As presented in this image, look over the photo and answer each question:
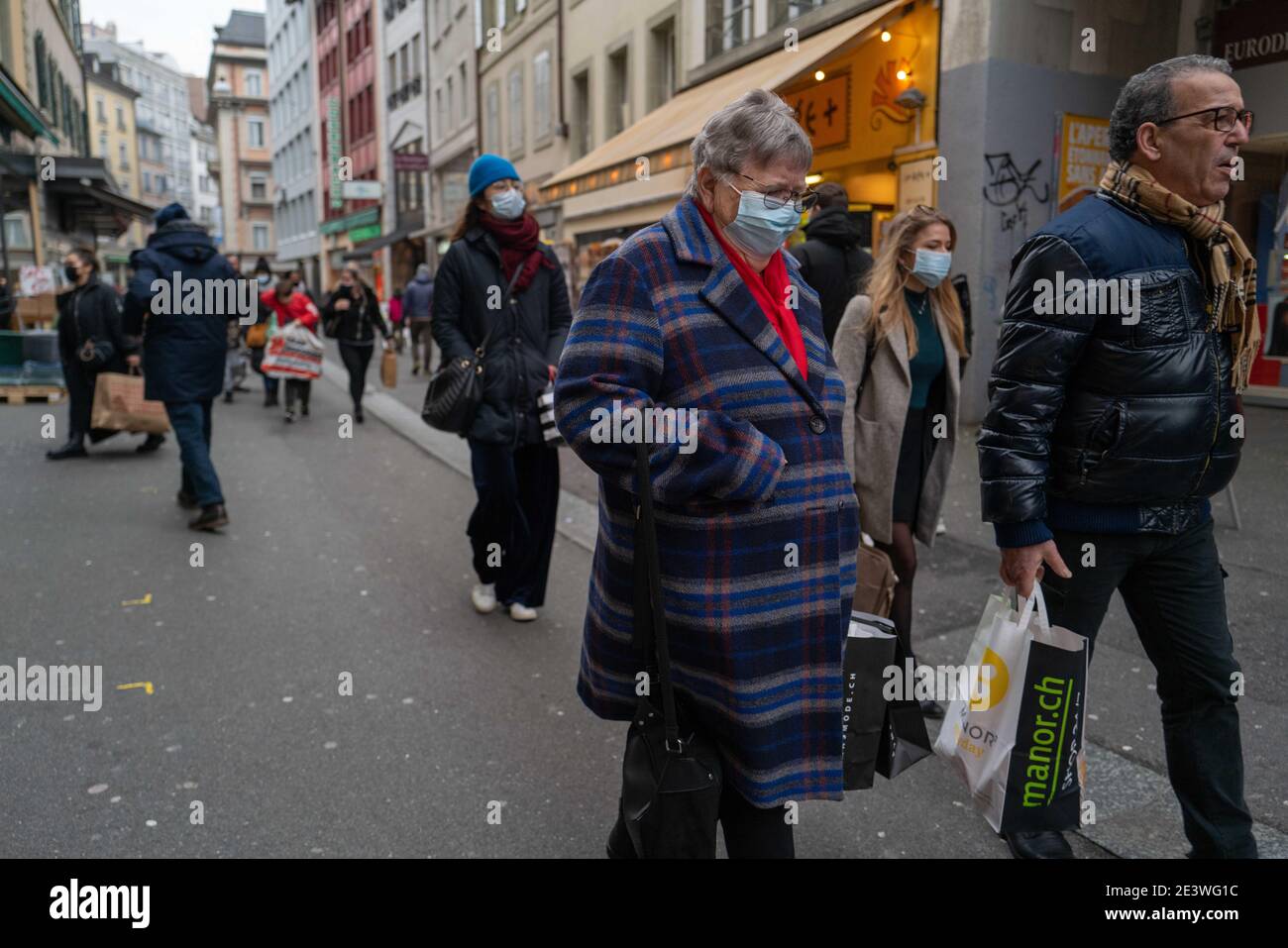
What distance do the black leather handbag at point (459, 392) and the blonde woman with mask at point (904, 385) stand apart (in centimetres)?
166

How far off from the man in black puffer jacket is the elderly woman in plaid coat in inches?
23.4

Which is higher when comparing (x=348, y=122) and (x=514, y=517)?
(x=348, y=122)

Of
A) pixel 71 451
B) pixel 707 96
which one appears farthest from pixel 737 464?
pixel 707 96

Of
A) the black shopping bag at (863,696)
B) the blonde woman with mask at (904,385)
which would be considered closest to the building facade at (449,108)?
the blonde woman with mask at (904,385)

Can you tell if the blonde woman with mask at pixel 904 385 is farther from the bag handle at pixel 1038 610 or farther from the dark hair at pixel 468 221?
the dark hair at pixel 468 221

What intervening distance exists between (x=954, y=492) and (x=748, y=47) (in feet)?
28.9

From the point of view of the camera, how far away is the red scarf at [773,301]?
2248mm

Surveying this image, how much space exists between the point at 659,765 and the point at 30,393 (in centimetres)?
1430

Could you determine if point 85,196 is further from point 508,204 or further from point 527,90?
point 508,204

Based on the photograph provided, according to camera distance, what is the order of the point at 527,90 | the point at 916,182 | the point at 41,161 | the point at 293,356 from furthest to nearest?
the point at 527,90, the point at 41,161, the point at 293,356, the point at 916,182

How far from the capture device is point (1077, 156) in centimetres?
1098

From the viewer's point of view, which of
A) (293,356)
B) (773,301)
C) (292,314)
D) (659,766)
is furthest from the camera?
(292,314)
